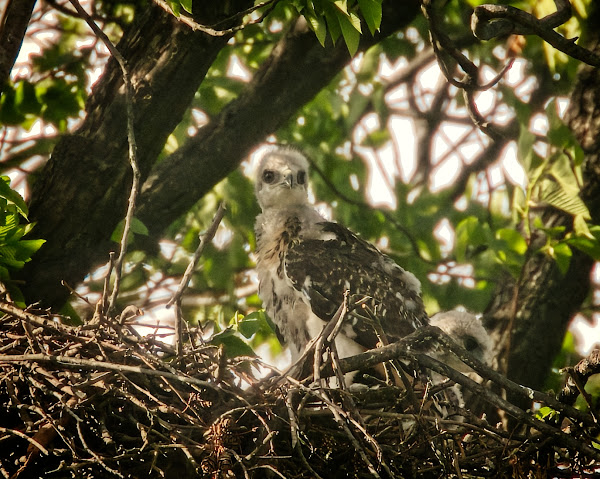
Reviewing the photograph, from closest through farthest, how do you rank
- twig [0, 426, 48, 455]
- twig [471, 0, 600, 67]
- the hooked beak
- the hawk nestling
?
twig [0, 426, 48, 455], twig [471, 0, 600, 67], the hawk nestling, the hooked beak

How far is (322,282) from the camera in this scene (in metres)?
3.71

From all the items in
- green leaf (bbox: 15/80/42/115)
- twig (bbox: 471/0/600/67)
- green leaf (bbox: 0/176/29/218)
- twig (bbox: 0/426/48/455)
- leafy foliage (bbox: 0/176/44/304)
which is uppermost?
green leaf (bbox: 15/80/42/115)

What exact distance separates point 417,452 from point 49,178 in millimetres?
2174

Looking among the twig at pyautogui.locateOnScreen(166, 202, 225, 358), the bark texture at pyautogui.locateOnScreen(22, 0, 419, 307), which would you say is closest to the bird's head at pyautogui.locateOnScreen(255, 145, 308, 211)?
the bark texture at pyautogui.locateOnScreen(22, 0, 419, 307)

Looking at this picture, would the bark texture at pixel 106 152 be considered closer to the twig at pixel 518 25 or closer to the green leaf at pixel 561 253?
the twig at pixel 518 25

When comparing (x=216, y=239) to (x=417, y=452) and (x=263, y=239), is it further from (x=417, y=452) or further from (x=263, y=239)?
(x=417, y=452)

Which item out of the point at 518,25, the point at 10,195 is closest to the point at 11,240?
the point at 10,195

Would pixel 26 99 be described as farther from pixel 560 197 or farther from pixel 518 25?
pixel 560 197

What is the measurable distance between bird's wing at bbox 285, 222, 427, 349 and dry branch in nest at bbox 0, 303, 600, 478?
894mm

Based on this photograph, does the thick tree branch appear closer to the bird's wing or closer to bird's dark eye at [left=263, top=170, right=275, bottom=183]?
bird's dark eye at [left=263, top=170, right=275, bottom=183]

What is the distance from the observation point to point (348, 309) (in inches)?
102

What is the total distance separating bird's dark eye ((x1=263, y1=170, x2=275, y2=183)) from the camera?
4676mm

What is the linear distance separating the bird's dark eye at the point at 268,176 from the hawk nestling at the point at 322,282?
32 cm

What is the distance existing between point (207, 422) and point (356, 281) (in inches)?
57.3
